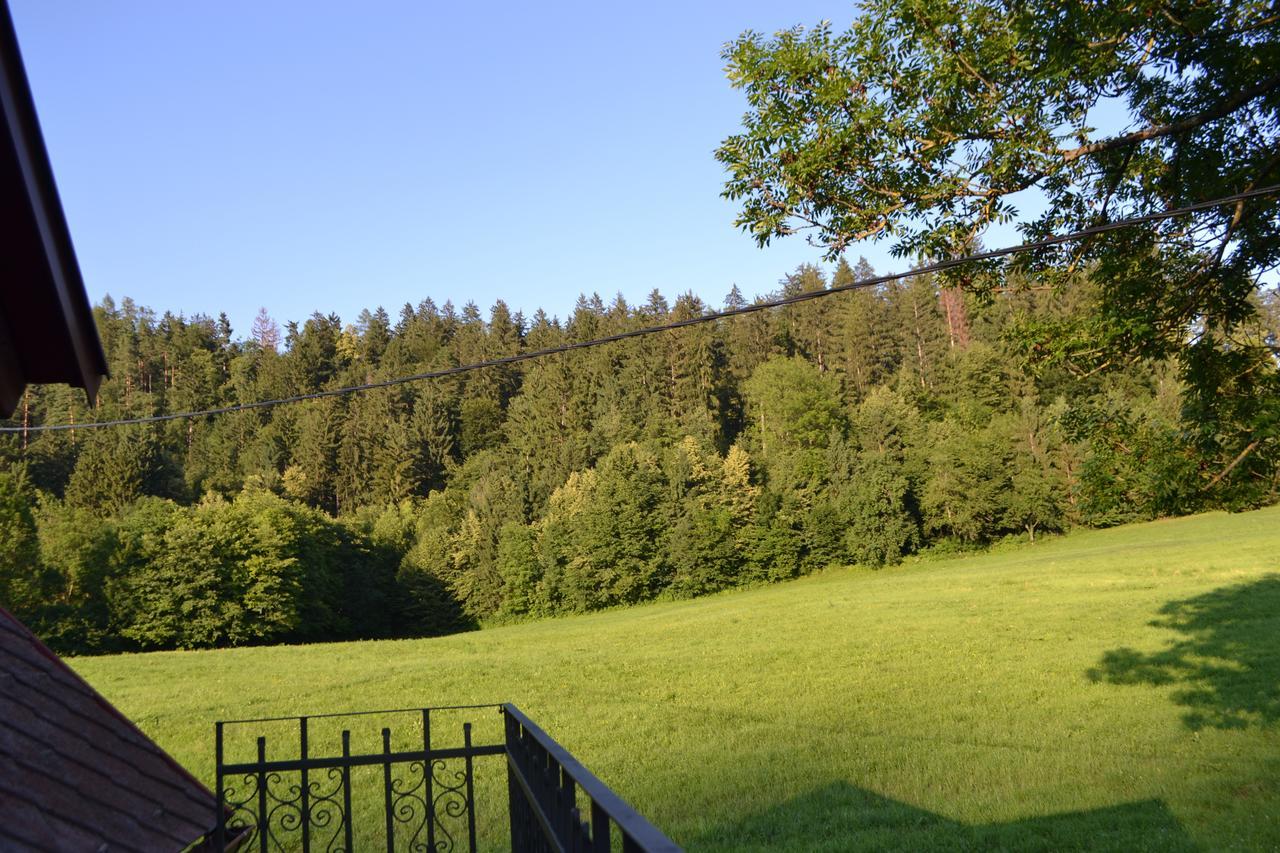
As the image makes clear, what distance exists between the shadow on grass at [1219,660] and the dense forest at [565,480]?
23.3ft

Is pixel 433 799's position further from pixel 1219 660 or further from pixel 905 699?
pixel 1219 660

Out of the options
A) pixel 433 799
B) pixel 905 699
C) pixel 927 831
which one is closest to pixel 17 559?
pixel 905 699

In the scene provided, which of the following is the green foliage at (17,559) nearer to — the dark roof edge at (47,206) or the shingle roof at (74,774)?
the shingle roof at (74,774)

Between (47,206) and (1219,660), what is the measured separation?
70.7 feet

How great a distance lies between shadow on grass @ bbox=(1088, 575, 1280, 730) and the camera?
15055 mm

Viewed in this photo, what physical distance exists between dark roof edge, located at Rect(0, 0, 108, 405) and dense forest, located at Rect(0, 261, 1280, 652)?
2906 centimetres

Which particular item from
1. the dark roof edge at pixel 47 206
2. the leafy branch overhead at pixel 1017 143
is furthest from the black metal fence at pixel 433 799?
the leafy branch overhead at pixel 1017 143

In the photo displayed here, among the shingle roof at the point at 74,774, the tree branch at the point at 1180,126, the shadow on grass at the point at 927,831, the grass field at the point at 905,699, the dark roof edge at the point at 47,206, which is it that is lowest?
the grass field at the point at 905,699

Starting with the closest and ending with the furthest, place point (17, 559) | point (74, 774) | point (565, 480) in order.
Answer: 1. point (74, 774)
2. point (17, 559)
3. point (565, 480)

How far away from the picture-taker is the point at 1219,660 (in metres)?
18.9

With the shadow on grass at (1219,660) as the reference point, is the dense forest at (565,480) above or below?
above

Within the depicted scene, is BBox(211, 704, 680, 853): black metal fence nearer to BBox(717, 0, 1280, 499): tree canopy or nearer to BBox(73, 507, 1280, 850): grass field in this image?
BBox(73, 507, 1280, 850): grass field

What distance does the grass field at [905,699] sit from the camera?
1058 centimetres

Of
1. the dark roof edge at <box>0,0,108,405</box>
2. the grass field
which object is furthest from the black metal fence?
the grass field
